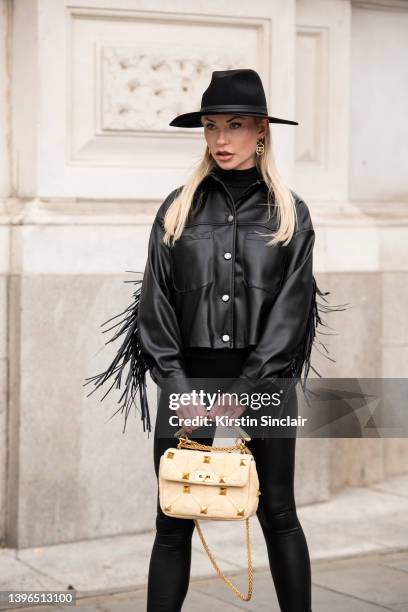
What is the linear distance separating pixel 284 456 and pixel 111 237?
6.97 feet

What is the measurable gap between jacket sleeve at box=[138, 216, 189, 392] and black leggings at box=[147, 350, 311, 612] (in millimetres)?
125

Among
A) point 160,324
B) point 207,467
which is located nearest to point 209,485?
point 207,467

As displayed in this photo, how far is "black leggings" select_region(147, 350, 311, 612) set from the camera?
12.7 ft

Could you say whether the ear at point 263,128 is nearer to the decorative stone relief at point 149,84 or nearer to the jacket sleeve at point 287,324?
the jacket sleeve at point 287,324

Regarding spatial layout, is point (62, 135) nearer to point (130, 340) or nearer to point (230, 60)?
point (230, 60)

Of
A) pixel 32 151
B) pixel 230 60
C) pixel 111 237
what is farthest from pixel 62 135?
pixel 230 60

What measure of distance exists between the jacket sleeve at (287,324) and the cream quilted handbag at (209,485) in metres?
0.23

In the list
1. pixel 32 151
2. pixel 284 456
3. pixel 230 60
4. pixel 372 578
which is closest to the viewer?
pixel 284 456

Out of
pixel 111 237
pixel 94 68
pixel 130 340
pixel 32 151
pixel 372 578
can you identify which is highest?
pixel 94 68

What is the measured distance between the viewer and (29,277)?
18.1 feet

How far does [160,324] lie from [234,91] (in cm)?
78

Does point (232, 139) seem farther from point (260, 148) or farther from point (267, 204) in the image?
point (267, 204)

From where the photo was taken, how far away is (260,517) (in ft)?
13.1

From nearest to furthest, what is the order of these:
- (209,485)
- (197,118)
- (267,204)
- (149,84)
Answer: (209,485) → (267,204) → (197,118) → (149,84)
